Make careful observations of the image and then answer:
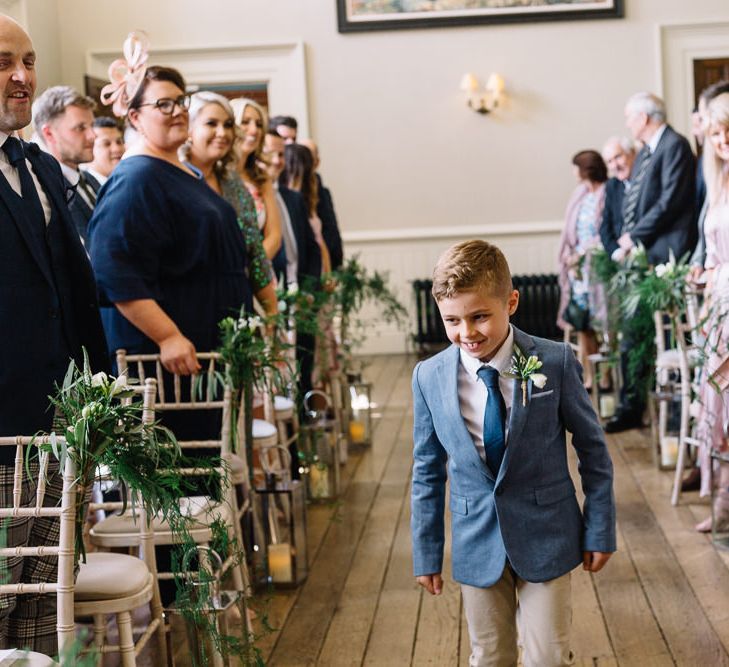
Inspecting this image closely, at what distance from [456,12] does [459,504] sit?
984cm

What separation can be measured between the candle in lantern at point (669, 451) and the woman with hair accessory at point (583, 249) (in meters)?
1.97

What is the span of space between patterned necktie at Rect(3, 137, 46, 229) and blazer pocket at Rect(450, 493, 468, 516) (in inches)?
47.6

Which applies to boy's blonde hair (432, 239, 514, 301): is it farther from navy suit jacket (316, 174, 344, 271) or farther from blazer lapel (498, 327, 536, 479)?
navy suit jacket (316, 174, 344, 271)

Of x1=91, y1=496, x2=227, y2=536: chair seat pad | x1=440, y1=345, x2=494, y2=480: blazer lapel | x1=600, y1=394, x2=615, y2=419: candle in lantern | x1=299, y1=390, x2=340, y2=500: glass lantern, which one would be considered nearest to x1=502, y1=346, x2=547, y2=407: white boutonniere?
x1=440, y1=345, x2=494, y2=480: blazer lapel

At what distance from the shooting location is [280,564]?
4.46 m

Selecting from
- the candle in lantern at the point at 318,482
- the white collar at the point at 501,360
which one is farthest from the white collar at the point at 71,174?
the white collar at the point at 501,360

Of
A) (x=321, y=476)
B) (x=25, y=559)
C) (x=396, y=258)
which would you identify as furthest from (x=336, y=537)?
(x=396, y=258)

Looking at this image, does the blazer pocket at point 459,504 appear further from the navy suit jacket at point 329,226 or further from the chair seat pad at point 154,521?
the navy suit jacket at point 329,226

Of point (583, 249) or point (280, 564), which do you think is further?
point (583, 249)

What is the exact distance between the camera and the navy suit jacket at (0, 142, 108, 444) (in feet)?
9.07

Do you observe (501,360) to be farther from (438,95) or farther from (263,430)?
(438,95)

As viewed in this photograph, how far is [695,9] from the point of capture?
11.8 metres

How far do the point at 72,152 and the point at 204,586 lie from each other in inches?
86.0

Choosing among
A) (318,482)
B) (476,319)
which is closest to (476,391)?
(476,319)
